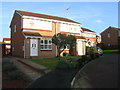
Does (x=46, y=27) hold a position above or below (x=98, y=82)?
above

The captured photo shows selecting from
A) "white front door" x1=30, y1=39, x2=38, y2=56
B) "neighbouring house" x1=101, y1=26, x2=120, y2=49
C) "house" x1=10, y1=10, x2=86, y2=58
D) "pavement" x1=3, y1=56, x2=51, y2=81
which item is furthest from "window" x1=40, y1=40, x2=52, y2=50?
"neighbouring house" x1=101, y1=26, x2=120, y2=49

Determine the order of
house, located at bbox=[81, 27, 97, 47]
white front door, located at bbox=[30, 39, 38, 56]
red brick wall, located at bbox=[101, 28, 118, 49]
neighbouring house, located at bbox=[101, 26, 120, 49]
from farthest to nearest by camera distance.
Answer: neighbouring house, located at bbox=[101, 26, 120, 49] → red brick wall, located at bbox=[101, 28, 118, 49] → house, located at bbox=[81, 27, 97, 47] → white front door, located at bbox=[30, 39, 38, 56]

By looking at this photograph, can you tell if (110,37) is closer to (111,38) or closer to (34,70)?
(111,38)

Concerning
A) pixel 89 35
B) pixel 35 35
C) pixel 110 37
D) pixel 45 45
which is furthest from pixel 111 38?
pixel 35 35

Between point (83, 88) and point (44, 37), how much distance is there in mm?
13418

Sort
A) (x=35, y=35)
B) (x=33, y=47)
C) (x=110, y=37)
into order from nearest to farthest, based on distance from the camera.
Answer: (x=35, y=35), (x=33, y=47), (x=110, y=37)

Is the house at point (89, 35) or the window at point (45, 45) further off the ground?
the house at point (89, 35)

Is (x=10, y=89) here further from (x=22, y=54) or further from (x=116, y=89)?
(x=22, y=54)

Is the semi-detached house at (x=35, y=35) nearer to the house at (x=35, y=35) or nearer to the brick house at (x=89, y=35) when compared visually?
the house at (x=35, y=35)

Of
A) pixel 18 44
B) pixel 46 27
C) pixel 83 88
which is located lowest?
pixel 83 88

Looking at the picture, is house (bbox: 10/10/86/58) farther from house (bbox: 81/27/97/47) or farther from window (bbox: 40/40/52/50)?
house (bbox: 81/27/97/47)

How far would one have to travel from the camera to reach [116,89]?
18.3ft

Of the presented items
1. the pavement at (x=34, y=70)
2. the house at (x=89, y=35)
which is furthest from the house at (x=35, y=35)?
the house at (x=89, y=35)

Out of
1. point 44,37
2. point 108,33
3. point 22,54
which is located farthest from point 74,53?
point 108,33
